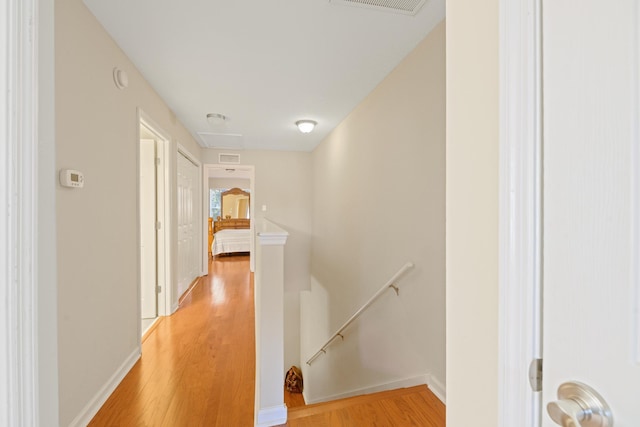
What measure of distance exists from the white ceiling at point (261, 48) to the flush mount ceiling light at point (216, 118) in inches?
5.7

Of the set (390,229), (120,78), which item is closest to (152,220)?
(120,78)

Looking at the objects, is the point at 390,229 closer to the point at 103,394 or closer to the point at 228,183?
the point at 103,394

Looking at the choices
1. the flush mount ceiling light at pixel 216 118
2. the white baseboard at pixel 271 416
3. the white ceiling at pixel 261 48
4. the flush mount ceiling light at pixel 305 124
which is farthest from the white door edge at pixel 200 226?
the white baseboard at pixel 271 416

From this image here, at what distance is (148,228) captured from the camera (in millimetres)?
2969

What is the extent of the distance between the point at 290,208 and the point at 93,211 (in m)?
3.70

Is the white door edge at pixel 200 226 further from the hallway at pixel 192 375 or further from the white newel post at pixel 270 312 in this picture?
the white newel post at pixel 270 312

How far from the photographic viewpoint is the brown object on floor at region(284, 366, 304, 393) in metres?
4.36
